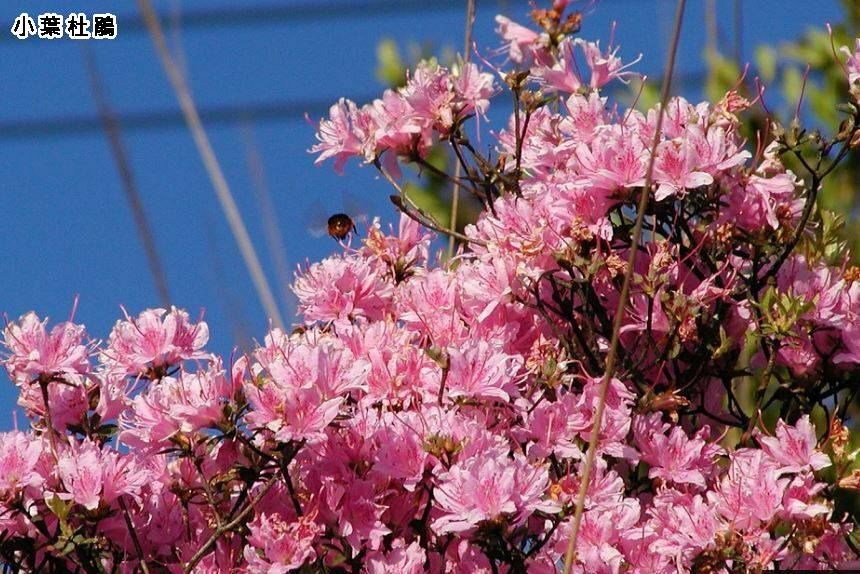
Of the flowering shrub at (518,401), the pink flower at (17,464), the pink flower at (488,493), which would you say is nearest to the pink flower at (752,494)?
the flowering shrub at (518,401)

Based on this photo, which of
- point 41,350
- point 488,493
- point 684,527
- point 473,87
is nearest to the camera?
point 488,493

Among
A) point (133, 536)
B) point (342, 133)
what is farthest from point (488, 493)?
point (342, 133)

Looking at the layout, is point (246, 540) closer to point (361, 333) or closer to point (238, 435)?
point (238, 435)

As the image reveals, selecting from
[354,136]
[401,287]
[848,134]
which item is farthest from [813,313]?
[354,136]

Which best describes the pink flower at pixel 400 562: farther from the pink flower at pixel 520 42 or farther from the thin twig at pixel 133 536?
the pink flower at pixel 520 42

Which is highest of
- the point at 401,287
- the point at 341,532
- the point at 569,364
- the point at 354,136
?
the point at 354,136

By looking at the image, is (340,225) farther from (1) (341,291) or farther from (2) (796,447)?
(2) (796,447)
